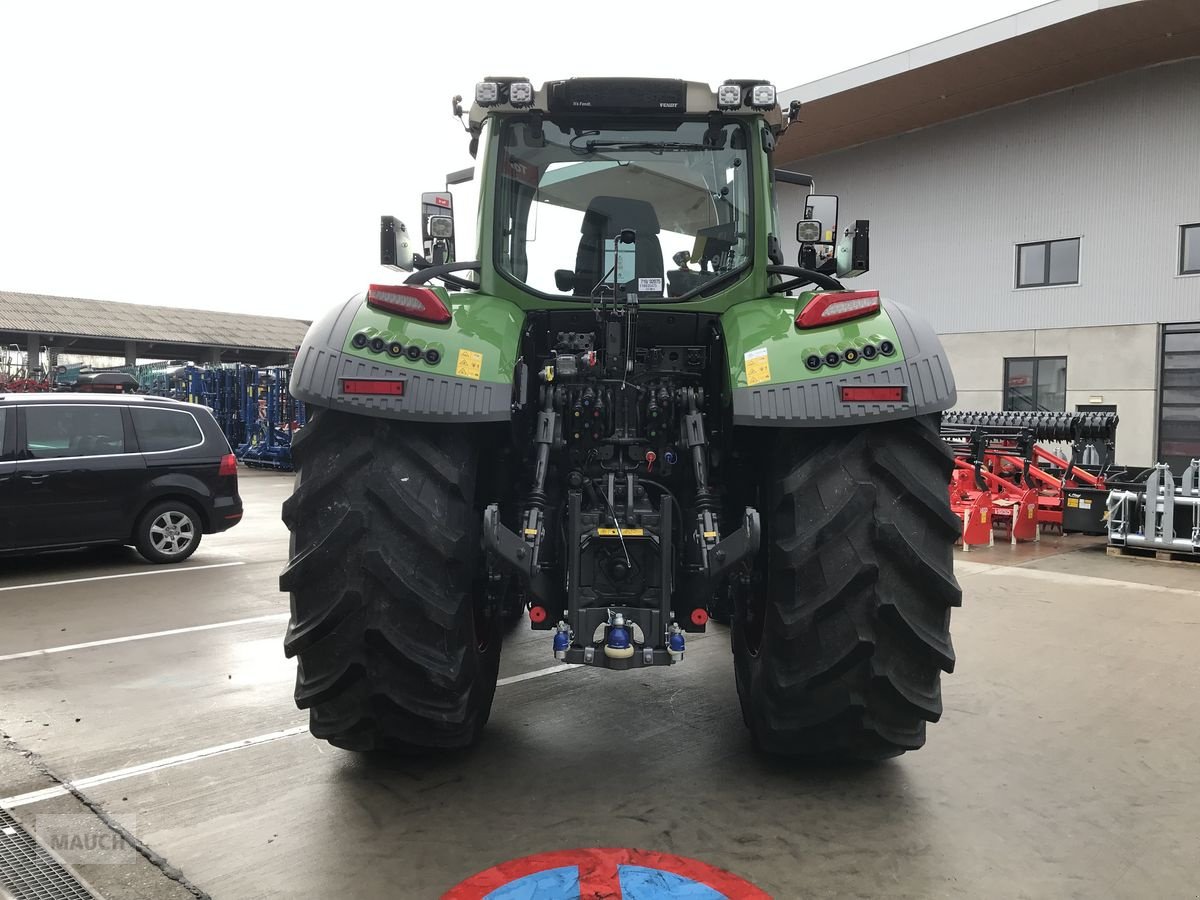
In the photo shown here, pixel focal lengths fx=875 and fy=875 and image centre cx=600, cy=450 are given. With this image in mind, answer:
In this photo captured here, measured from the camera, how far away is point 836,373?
10.0ft

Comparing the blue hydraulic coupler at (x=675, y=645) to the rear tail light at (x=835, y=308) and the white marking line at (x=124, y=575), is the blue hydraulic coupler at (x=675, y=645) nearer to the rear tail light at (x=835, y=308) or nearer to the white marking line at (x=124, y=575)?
the rear tail light at (x=835, y=308)

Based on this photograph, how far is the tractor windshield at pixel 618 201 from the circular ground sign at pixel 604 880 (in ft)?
7.26

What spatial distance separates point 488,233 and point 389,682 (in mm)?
1925

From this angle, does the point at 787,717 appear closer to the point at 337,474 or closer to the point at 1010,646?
the point at 337,474

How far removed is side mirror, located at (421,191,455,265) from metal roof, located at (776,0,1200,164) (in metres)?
16.3

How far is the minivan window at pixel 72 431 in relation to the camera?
7863 millimetres

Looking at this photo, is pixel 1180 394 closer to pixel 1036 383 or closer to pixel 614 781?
pixel 1036 383

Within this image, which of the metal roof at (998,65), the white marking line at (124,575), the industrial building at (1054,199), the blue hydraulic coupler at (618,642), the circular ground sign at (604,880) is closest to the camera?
the circular ground sign at (604,880)

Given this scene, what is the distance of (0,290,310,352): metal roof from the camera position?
3531cm

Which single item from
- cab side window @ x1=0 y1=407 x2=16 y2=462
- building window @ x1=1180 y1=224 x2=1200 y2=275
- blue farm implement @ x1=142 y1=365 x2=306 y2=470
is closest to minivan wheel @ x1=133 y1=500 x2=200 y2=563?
cab side window @ x1=0 y1=407 x2=16 y2=462

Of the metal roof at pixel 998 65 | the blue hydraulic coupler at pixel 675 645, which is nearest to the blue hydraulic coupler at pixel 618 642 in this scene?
the blue hydraulic coupler at pixel 675 645

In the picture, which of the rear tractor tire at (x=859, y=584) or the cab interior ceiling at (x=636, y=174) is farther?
the cab interior ceiling at (x=636, y=174)

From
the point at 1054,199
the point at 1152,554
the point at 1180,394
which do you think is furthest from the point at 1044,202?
the point at 1152,554

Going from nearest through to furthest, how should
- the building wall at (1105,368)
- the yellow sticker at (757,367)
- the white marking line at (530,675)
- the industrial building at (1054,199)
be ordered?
the yellow sticker at (757,367) → the white marking line at (530,675) → the industrial building at (1054,199) → the building wall at (1105,368)
